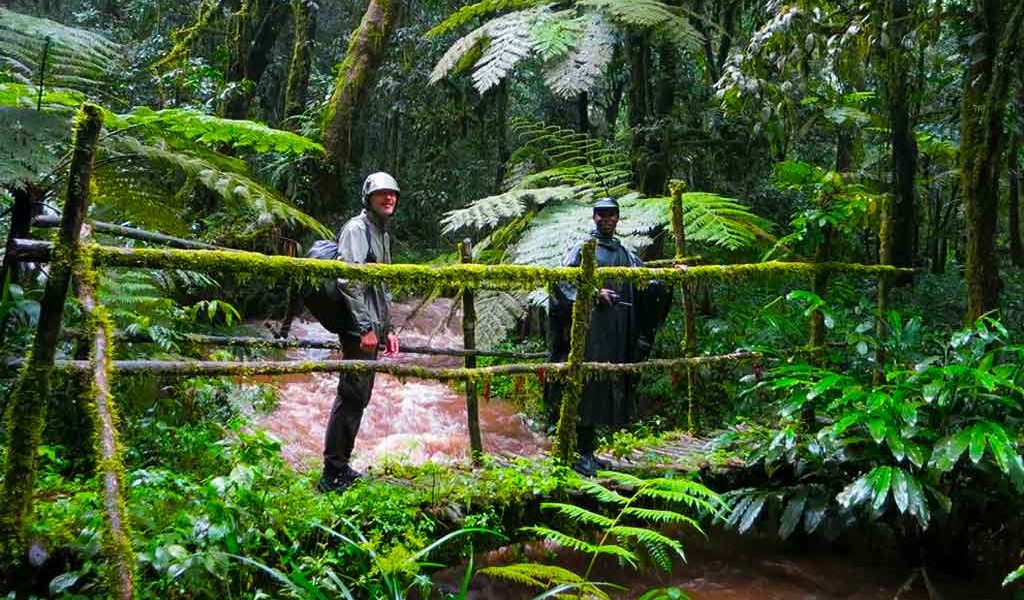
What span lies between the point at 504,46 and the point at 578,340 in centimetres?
371

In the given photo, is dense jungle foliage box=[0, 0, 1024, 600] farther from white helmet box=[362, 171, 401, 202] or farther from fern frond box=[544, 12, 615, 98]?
white helmet box=[362, 171, 401, 202]

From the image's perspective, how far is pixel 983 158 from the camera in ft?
14.2

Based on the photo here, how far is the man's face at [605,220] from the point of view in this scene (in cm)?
445

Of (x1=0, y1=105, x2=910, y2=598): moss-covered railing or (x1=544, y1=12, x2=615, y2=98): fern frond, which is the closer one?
(x1=0, y1=105, x2=910, y2=598): moss-covered railing

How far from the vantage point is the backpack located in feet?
11.9

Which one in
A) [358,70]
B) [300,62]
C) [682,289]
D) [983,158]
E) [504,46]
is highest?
[300,62]

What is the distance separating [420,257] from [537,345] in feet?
25.7

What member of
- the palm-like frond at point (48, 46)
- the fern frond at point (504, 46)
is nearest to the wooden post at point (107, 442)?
the palm-like frond at point (48, 46)

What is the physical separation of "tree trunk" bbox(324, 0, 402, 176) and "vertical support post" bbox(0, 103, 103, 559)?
6227 millimetres

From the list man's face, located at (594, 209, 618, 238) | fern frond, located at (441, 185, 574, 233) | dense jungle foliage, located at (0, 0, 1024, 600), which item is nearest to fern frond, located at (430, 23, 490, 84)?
dense jungle foliage, located at (0, 0, 1024, 600)

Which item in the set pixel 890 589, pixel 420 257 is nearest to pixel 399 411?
pixel 890 589

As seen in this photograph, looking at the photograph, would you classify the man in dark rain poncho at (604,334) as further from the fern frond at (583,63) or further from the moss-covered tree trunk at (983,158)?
the fern frond at (583,63)

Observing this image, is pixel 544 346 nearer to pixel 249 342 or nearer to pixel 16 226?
pixel 249 342

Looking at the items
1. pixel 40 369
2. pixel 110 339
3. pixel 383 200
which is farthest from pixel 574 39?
pixel 40 369
